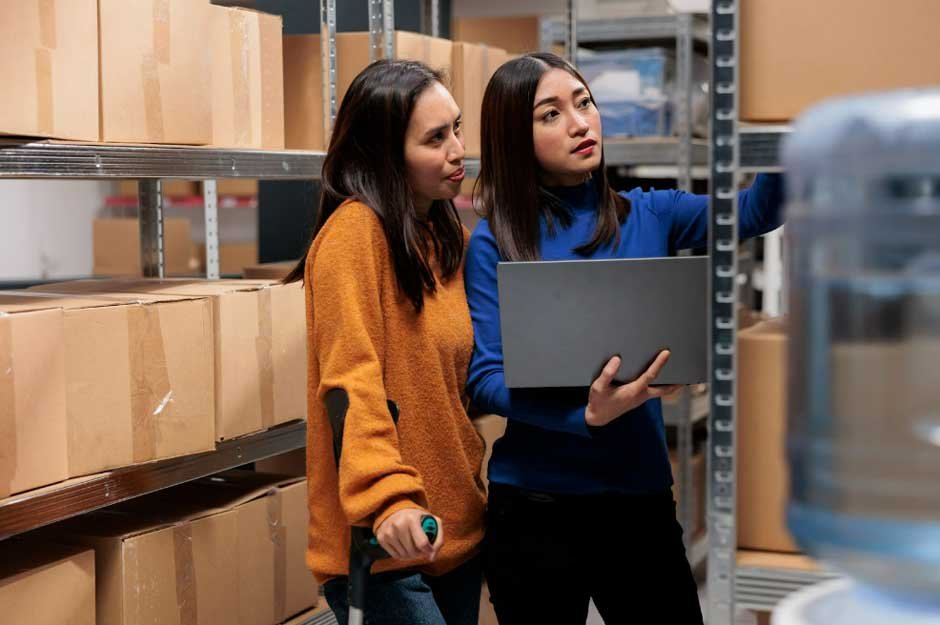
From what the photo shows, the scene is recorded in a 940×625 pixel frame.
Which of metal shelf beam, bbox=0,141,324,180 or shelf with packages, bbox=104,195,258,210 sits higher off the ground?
shelf with packages, bbox=104,195,258,210

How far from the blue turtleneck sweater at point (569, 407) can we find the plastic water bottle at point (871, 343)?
2.62ft

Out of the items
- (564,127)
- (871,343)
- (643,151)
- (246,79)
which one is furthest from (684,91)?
(871,343)

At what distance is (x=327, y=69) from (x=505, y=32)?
2035 mm

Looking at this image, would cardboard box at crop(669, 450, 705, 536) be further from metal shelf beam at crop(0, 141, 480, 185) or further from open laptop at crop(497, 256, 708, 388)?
open laptop at crop(497, 256, 708, 388)

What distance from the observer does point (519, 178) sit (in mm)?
2115

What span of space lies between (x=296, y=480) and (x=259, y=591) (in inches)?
11.4

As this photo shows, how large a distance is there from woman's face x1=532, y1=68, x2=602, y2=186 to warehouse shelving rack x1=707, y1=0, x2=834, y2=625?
49 cm

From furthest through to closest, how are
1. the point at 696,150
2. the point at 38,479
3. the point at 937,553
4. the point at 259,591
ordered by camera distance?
the point at 696,150 → the point at 259,591 → the point at 38,479 → the point at 937,553

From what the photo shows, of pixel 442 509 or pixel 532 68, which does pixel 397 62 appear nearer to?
pixel 532 68

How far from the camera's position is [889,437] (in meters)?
1.08

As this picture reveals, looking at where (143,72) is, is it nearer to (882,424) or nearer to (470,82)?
(470,82)

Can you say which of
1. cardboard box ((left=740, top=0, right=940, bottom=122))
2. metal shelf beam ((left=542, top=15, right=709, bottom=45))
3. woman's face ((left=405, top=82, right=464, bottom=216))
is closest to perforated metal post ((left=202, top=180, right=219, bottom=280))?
woman's face ((left=405, top=82, right=464, bottom=216))

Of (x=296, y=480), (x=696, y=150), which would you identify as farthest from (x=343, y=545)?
(x=696, y=150)

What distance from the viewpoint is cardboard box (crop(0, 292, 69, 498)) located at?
2.08 metres
